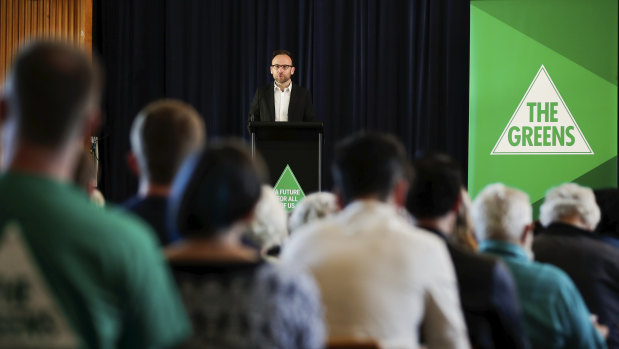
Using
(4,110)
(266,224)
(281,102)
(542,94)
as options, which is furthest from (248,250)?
(542,94)

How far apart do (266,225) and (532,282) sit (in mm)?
870

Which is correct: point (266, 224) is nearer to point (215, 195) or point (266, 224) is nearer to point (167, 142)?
point (167, 142)

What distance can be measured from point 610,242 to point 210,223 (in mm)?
2231

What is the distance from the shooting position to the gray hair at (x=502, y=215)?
252cm

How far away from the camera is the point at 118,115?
8.48 metres

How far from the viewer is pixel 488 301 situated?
7.19 feet

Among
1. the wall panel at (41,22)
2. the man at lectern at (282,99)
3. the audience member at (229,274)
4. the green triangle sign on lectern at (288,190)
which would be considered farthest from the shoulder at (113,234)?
the wall panel at (41,22)

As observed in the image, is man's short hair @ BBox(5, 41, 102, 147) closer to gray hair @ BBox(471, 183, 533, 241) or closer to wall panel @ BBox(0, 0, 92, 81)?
gray hair @ BBox(471, 183, 533, 241)

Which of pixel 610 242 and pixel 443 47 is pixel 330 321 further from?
pixel 443 47

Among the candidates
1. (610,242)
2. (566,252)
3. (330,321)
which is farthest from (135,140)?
(610,242)

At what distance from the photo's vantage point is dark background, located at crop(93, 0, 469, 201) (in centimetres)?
802

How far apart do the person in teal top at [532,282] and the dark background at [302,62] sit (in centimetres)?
549

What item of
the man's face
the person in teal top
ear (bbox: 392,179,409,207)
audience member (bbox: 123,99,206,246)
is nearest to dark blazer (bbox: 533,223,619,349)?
the person in teal top

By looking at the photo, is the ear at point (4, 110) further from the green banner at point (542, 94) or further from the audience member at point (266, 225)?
the green banner at point (542, 94)
